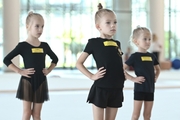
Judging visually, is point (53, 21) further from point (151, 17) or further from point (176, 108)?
point (176, 108)

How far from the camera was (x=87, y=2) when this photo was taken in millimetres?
24312

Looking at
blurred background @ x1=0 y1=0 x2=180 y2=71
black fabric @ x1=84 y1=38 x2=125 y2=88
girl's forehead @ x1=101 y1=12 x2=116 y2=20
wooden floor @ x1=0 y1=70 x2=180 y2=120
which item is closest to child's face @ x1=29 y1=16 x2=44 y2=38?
black fabric @ x1=84 y1=38 x2=125 y2=88

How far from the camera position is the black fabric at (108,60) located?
3955 mm

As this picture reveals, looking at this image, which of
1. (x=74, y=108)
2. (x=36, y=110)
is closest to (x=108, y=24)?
(x=36, y=110)

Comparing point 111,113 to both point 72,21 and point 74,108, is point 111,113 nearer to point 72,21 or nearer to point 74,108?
point 74,108

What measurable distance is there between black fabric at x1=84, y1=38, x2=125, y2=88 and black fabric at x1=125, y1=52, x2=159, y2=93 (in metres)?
1.00

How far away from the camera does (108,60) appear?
3988mm

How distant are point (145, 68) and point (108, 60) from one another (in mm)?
1164

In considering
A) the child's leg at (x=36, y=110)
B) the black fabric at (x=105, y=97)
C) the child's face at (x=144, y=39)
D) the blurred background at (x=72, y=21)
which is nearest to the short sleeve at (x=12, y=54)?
the child's leg at (x=36, y=110)

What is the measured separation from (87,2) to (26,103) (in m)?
20.3

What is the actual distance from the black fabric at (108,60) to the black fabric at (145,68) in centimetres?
100

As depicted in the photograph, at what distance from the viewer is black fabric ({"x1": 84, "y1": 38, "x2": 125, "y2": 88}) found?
3.96m

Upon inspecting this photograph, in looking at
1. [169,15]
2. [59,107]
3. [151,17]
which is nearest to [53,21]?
[151,17]

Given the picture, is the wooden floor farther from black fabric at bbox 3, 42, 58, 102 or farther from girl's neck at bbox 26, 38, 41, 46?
girl's neck at bbox 26, 38, 41, 46
